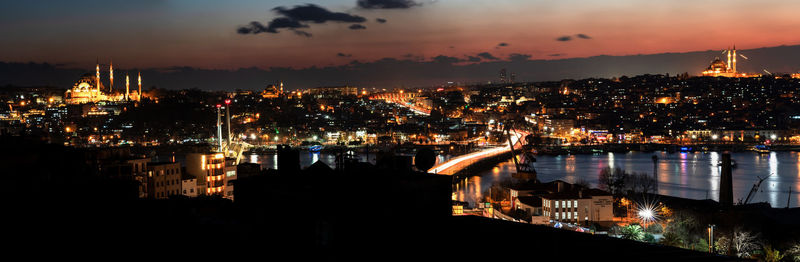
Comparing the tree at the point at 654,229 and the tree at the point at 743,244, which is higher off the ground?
the tree at the point at 743,244

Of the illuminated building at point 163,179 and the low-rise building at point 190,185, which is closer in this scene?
the illuminated building at point 163,179

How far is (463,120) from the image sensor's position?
57219mm

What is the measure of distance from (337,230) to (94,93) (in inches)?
2085

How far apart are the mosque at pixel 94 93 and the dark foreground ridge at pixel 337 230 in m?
50.8

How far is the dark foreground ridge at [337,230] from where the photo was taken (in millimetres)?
1647

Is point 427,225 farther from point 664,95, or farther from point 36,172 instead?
point 664,95

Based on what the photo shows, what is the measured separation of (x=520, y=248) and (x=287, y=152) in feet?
2.88

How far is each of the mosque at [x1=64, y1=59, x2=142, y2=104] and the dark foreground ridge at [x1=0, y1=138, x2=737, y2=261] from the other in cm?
5081

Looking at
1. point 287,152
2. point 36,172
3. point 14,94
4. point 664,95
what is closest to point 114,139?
point 14,94

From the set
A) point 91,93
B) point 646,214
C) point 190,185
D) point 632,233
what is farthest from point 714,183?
point 91,93

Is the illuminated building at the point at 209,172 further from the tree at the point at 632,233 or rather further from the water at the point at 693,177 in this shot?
the tree at the point at 632,233

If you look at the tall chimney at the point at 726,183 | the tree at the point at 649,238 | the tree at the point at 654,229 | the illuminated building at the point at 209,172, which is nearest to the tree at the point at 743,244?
the tree at the point at 649,238

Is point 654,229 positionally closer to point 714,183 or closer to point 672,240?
point 672,240

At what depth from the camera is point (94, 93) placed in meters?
49.6
